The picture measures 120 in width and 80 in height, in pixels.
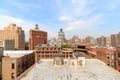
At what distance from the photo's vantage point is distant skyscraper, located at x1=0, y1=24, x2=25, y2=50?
18027cm

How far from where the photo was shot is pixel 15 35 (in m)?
181

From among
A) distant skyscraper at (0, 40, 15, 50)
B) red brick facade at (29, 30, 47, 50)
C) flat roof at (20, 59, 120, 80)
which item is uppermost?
red brick facade at (29, 30, 47, 50)

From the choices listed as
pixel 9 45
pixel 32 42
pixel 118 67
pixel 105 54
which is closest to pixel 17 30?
pixel 9 45

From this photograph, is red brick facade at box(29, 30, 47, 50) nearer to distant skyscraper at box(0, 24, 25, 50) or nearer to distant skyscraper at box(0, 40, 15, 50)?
distant skyscraper at box(0, 40, 15, 50)

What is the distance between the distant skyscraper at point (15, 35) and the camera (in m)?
180

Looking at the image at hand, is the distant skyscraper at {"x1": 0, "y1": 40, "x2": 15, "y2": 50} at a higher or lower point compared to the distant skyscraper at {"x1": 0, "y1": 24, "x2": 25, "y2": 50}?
lower

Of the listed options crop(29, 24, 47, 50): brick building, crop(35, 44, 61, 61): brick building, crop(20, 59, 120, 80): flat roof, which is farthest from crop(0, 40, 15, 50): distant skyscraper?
crop(20, 59, 120, 80): flat roof

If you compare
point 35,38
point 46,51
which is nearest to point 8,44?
point 35,38

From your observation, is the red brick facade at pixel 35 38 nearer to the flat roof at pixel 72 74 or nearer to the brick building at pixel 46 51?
the brick building at pixel 46 51

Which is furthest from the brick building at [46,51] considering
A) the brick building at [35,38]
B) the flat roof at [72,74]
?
the flat roof at [72,74]

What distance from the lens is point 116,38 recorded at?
6688 inches

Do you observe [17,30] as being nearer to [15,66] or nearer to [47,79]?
[15,66]

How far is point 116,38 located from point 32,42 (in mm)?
105302

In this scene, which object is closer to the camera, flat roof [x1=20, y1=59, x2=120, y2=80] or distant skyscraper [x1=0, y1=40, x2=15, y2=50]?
flat roof [x1=20, y1=59, x2=120, y2=80]
